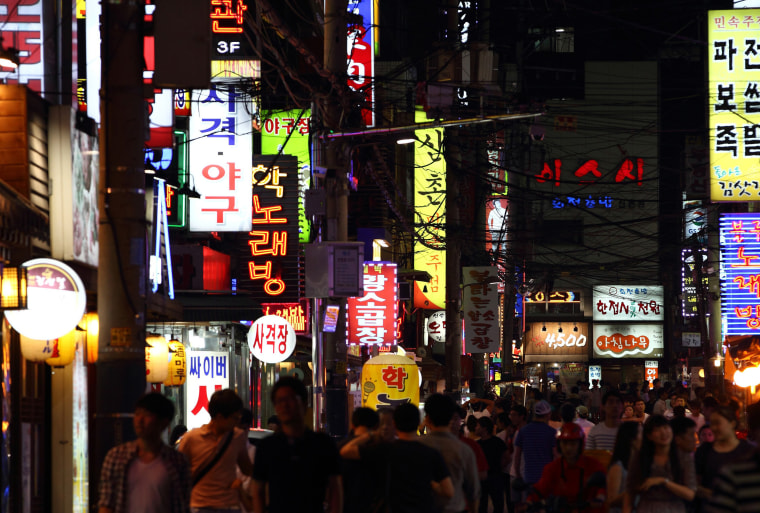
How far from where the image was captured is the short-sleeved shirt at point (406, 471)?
776cm

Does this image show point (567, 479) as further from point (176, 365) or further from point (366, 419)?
point (176, 365)

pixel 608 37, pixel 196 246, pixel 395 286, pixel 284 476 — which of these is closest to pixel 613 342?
pixel 608 37

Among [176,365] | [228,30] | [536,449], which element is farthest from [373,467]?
[228,30]

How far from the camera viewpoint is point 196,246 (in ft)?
75.2

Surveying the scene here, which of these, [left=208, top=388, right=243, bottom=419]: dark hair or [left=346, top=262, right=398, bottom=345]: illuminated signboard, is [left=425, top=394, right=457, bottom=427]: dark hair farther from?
[left=346, top=262, right=398, bottom=345]: illuminated signboard

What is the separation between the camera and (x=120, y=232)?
897 cm

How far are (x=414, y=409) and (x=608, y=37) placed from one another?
73.7 meters

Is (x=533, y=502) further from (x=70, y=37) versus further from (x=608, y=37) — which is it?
(x=608, y=37)

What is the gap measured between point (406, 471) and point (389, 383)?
41.1ft

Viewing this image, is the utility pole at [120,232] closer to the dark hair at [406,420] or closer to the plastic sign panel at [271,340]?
the dark hair at [406,420]

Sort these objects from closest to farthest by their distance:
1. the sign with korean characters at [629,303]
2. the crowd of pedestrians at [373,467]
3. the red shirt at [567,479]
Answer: the crowd of pedestrians at [373,467]
the red shirt at [567,479]
the sign with korean characters at [629,303]

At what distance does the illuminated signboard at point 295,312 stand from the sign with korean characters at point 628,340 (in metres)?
46.4

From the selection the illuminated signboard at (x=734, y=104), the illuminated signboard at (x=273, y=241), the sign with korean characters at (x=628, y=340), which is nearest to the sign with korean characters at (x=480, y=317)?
the illuminated signboard at (x=734, y=104)

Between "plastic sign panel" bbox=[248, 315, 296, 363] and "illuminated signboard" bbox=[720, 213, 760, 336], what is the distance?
13.8m
